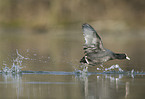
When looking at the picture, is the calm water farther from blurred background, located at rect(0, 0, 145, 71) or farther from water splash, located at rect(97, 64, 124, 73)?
blurred background, located at rect(0, 0, 145, 71)

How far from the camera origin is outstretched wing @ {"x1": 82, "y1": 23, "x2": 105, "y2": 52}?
1083 cm

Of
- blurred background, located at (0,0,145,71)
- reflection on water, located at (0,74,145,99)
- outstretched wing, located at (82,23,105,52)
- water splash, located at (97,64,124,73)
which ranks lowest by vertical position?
reflection on water, located at (0,74,145,99)

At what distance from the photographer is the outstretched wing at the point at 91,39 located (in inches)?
426

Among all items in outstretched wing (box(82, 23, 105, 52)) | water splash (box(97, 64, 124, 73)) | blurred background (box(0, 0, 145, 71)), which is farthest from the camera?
blurred background (box(0, 0, 145, 71))

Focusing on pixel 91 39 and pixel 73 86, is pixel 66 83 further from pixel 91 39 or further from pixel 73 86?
pixel 91 39

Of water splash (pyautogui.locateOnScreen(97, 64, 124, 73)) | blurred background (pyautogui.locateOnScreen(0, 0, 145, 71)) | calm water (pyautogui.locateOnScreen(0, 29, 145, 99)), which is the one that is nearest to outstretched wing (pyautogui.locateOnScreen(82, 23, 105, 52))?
calm water (pyautogui.locateOnScreen(0, 29, 145, 99))

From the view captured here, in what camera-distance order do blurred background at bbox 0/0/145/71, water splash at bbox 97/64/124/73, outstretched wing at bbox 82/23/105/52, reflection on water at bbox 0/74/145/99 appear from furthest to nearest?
blurred background at bbox 0/0/145/71 → water splash at bbox 97/64/124/73 → outstretched wing at bbox 82/23/105/52 → reflection on water at bbox 0/74/145/99

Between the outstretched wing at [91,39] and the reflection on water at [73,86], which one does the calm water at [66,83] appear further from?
the outstretched wing at [91,39]

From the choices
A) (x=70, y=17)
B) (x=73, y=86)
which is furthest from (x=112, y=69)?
(x=70, y=17)

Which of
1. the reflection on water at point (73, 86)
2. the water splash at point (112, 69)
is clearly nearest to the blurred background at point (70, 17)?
the water splash at point (112, 69)

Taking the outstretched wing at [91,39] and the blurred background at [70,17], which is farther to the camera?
the blurred background at [70,17]

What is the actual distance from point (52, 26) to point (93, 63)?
22792mm

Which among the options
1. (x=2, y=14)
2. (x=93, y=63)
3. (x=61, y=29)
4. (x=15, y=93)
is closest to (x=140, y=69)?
(x=93, y=63)

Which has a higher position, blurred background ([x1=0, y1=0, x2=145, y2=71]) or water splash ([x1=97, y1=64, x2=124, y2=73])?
blurred background ([x1=0, y1=0, x2=145, y2=71])
